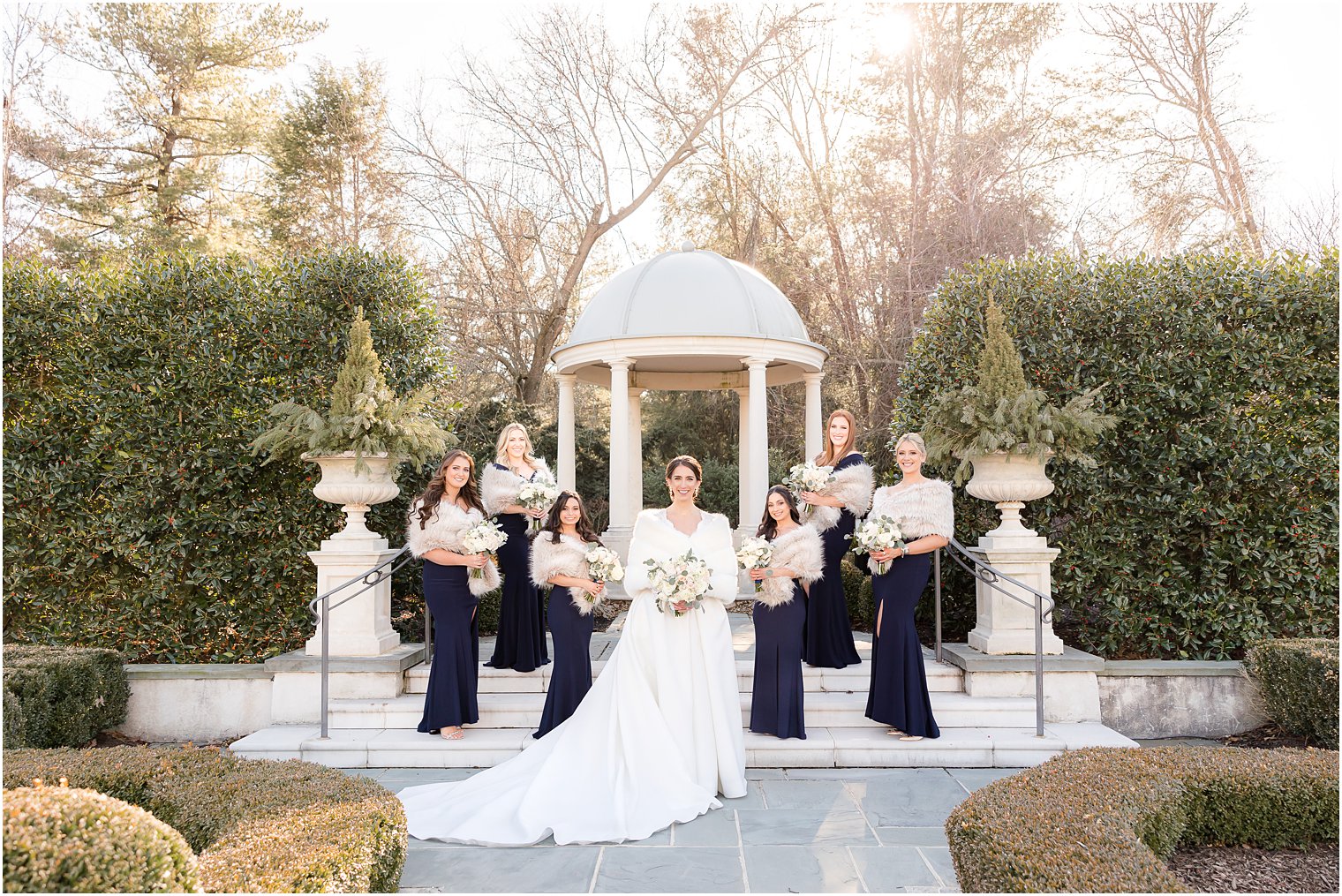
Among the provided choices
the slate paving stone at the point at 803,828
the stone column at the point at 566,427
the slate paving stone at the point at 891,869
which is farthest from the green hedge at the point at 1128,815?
the stone column at the point at 566,427

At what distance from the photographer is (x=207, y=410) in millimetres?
7176

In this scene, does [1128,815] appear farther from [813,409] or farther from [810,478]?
[813,409]

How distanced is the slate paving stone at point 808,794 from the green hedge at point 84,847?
3.17 metres

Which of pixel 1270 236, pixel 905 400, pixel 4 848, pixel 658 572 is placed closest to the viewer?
pixel 4 848

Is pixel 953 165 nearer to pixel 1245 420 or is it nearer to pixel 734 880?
pixel 1245 420

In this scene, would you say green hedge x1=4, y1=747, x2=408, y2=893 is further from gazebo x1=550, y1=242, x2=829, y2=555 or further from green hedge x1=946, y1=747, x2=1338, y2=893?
gazebo x1=550, y1=242, x2=829, y2=555

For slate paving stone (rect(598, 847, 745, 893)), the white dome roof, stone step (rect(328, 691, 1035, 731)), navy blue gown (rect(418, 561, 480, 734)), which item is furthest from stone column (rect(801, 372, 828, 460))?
slate paving stone (rect(598, 847, 745, 893))

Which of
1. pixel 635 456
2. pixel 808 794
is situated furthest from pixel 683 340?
pixel 808 794

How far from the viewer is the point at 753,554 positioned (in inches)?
215

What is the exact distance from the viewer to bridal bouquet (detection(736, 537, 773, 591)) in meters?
5.47

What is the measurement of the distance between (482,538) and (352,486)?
158 centimetres

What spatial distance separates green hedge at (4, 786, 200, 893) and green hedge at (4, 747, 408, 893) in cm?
36

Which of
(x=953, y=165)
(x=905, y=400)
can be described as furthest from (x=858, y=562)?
(x=953, y=165)

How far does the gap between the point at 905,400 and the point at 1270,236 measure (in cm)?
965
